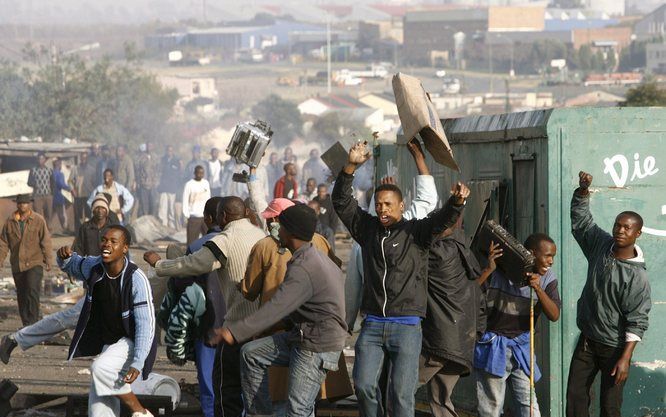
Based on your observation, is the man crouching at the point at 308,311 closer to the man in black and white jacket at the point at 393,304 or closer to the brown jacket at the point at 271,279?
the man in black and white jacket at the point at 393,304

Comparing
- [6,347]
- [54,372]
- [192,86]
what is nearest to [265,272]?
[6,347]

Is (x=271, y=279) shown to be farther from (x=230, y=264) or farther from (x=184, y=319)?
(x=184, y=319)

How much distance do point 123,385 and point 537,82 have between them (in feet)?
384

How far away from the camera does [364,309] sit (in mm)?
8516

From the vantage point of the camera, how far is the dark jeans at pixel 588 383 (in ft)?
29.0

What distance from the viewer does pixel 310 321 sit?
26.9 feet

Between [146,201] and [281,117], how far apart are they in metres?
55.5

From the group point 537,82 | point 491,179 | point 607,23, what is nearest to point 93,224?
point 491,179

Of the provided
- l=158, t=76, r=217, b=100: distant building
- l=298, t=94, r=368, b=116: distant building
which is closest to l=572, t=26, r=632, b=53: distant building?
l=158, t=76, r=217, b=100: distant building

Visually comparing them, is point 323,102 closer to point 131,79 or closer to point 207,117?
point 207,117

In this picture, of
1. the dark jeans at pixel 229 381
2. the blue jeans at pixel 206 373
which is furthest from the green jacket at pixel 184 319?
the dark jeans at pixel 229 381

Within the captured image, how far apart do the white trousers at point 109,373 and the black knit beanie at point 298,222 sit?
4.57ft

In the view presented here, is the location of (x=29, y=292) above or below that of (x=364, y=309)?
below

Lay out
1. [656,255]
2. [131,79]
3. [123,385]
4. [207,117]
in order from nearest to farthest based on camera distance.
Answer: [123,385]
[656,255]
[131,79]
[207,117]
